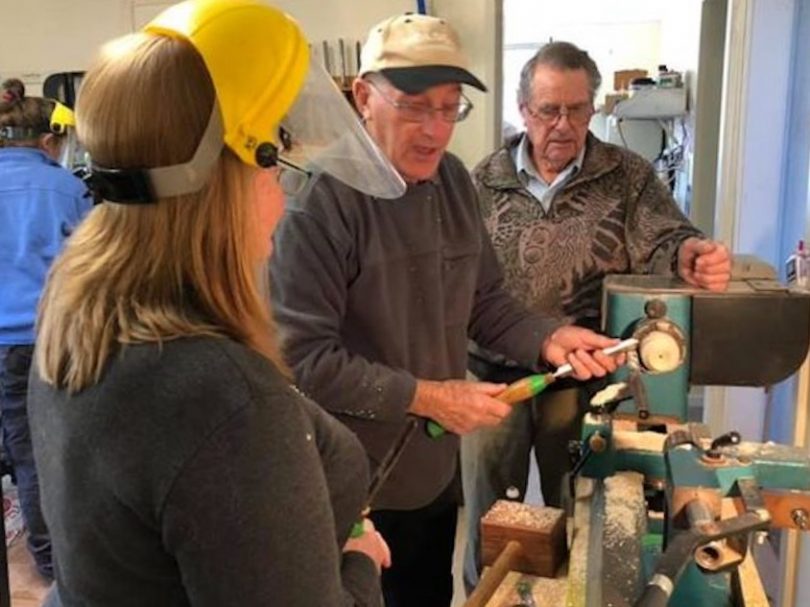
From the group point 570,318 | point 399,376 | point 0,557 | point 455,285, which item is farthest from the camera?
point 0,557

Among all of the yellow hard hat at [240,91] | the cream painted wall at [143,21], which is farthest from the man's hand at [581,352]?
the cream painted wall at [143,21]

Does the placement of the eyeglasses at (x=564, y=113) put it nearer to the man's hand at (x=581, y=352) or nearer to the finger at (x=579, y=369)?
the man's hand at (x=581, y=352)

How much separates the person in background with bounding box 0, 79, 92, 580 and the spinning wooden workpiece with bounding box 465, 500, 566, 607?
5.65ft

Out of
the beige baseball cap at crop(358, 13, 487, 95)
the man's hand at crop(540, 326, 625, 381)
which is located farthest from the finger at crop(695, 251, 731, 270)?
the beige baseball cap at crop(358, 13, 487, 95)

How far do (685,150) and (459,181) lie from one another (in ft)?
11.3

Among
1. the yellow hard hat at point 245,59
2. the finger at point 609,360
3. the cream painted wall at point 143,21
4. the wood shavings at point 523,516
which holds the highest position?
the cream painted wall at point 143,21

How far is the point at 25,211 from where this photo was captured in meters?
2.38

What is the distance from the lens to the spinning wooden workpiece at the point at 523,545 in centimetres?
105

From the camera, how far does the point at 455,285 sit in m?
1.48

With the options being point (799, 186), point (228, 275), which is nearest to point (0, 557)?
point (228, 275)

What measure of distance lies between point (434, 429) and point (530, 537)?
34 centimetres

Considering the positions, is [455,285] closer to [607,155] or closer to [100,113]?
[607,155]

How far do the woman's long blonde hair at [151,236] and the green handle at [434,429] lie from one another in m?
0.68

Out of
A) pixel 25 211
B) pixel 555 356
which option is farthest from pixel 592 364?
pixel 25 211
